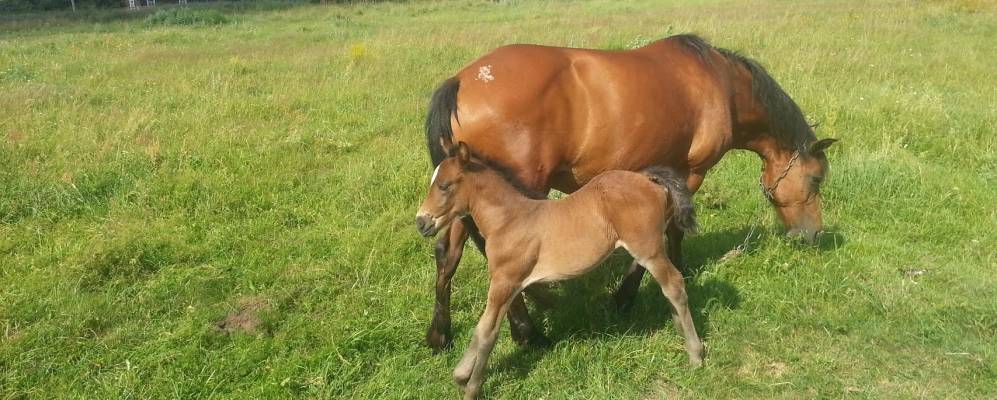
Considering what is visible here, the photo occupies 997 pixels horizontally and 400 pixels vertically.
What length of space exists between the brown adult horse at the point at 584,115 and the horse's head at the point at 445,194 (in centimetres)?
11

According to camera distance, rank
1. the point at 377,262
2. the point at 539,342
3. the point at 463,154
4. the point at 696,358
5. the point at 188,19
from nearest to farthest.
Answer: the point at 463,154 < the point at 696,358 < the point at 539,342 < the point at 377,262 < the point at 188,19

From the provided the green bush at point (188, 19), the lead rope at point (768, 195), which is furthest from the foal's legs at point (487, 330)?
the green bush at point (188, 19)

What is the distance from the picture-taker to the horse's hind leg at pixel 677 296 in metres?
3.72

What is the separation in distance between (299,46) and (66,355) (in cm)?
1346

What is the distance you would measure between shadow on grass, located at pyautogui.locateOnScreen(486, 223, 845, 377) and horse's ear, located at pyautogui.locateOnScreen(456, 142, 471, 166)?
4.34 ft

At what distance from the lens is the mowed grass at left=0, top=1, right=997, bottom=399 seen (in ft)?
12.9

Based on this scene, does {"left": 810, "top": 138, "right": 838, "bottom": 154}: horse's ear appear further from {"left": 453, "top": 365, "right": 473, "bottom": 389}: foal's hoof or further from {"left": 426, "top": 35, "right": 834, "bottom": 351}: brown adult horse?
{"left": 453, "top": 365, "right": 473, "bottom": 389}: foal's hoof

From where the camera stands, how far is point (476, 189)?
3.57 m

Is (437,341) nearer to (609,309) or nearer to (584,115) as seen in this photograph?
(609,309)

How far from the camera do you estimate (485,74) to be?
415cm

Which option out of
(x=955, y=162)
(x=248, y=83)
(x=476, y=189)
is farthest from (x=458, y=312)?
(x=248, y=83)

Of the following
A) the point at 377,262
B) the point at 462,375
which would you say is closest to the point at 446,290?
the point at 462,375

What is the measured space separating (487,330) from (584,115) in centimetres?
154

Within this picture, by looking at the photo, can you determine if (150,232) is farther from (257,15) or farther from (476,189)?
(257,15)
